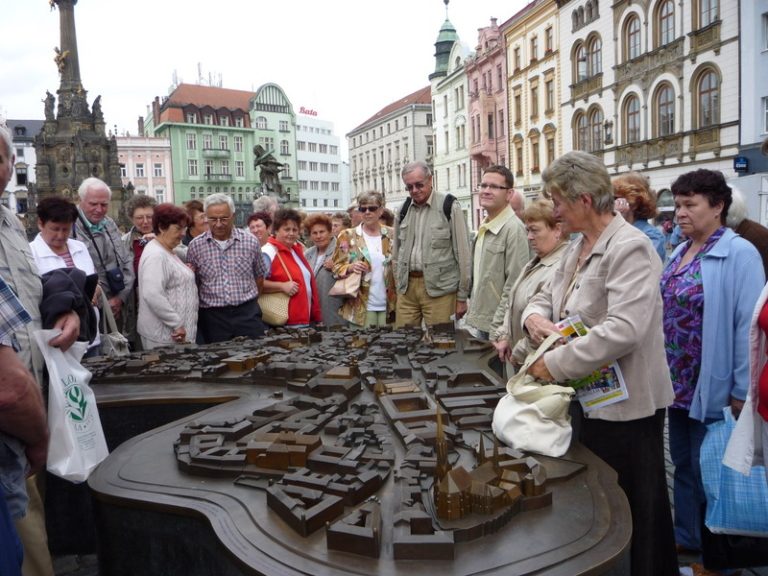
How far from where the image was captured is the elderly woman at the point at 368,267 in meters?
6.62

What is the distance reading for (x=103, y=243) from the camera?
5898mm

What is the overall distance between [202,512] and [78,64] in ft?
137

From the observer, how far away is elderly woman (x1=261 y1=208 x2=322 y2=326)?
6223mm

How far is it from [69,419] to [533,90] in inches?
1513

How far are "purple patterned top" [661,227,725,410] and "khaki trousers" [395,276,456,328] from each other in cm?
260

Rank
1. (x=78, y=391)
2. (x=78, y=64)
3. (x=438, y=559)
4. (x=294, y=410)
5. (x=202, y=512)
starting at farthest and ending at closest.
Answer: (x=78, y=64) < (x=294, y=410) < (x=78, y=391) < (x=202, y=512) < (x=438, y=559)

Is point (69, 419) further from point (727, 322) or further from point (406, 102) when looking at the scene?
point (406, 102)

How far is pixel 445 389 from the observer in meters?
3.62

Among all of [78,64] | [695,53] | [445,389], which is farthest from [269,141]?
[445,389]

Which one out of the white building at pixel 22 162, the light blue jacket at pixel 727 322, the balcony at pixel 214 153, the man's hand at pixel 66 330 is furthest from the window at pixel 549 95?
the white building at pixel 22 162

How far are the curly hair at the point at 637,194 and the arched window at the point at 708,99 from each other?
2173 cm

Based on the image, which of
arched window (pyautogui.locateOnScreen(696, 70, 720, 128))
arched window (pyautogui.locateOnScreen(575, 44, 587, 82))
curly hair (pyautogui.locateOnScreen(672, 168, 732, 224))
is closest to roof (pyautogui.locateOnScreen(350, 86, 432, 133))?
arched window (pyautogui.locateOnScreen(575, 44, 587, 82))

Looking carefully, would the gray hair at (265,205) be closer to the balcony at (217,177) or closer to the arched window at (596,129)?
the arched window at (596,129)

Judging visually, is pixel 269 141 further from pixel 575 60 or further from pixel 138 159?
pixel 575 60
